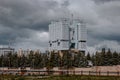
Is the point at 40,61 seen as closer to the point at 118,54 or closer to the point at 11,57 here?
the point at 11,57

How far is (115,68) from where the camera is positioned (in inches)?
2985

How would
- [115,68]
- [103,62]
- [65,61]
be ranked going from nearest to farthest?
[115,68] < [103,62] < [65,61]

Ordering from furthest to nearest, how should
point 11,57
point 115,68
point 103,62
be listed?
point 11,57
point 103,62
point 115,68

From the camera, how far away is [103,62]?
390 feet

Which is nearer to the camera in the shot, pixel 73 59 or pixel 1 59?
pixel 73 59

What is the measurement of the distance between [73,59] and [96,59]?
1274cm

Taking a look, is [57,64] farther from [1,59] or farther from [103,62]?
[1,59]

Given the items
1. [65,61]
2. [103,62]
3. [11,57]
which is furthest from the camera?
[11,57]

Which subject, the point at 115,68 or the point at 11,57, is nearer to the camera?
the point at 115,68

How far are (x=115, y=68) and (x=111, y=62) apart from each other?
149ft

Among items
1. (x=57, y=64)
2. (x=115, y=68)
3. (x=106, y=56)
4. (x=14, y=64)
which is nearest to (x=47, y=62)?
(x=57, y=64)

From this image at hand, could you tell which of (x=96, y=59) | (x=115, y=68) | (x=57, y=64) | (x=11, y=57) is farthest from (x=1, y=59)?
(x=115, y=68)

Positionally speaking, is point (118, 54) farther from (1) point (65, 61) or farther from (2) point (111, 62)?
(1) point (65, 61)

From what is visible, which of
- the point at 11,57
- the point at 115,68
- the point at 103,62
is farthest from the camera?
the point at 11,57
